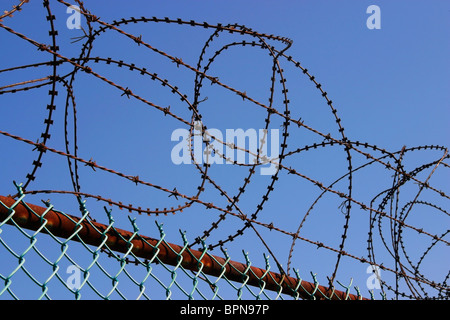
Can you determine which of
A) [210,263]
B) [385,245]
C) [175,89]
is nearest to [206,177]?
[175,89]

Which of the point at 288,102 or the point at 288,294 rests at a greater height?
the point at 288,102
